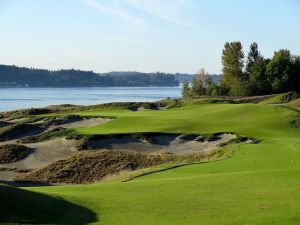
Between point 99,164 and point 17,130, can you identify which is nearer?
point 99,164

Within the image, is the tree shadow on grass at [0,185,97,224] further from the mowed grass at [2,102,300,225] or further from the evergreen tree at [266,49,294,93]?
the evergreen tree at [266,49,294,93]

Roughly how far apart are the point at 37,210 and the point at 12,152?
78.0 feet

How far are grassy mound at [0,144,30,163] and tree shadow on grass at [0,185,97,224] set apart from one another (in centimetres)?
2145

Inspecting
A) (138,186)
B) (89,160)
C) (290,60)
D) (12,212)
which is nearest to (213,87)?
(290,60)

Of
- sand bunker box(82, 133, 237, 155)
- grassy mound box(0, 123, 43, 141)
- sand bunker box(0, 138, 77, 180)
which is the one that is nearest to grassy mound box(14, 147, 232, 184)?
sand bunker box(0, 138, 77, 180)

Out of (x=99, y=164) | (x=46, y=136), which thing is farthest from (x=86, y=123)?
(x=99, y=164)

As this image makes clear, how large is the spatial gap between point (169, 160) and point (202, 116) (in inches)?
538

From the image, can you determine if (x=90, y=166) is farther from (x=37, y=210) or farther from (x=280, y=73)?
(x=280, y=73)

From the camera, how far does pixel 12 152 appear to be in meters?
35.2

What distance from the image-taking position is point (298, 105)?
170 ft

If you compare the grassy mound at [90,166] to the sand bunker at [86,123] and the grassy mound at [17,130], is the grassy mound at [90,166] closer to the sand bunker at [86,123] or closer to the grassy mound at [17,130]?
the grassy mound at [17,130]

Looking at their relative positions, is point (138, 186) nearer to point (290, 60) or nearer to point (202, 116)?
point (202, 116)

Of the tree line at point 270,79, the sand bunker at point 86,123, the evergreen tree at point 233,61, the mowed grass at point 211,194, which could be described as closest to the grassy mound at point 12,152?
the sand bunker at point 86,123

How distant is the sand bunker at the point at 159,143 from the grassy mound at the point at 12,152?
438 cm
